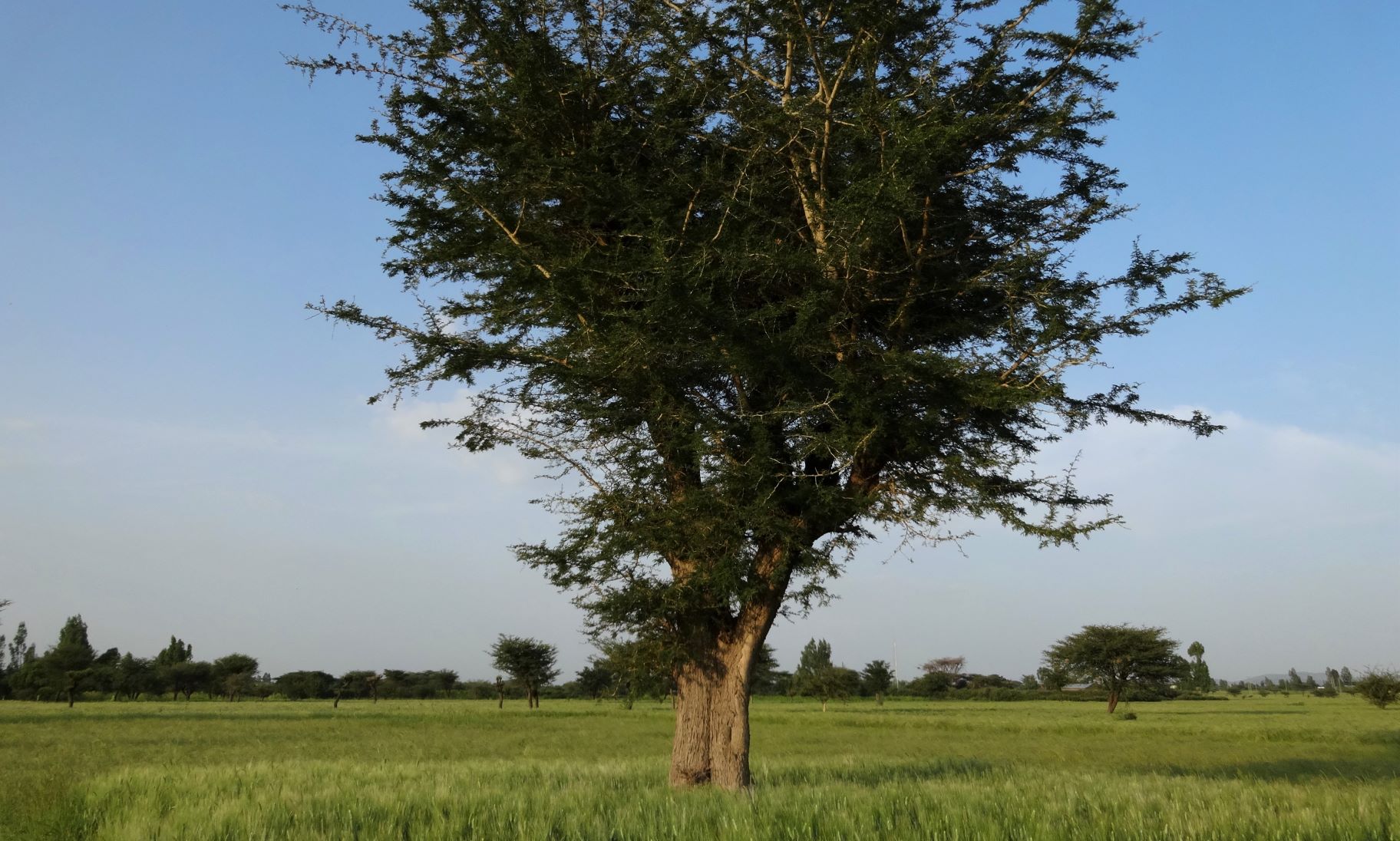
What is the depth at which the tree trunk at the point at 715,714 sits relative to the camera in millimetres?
12188

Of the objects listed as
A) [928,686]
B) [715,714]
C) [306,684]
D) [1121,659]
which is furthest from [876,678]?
[715,714]

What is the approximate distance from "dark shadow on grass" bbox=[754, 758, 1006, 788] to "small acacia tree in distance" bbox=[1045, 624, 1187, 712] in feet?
164

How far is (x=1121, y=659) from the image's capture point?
61.8 meters

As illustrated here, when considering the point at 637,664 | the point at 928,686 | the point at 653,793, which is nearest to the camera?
the point at 653,793

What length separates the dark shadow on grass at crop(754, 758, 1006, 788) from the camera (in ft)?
44.2

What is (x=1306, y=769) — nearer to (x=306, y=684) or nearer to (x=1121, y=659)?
(x=1121, y=659)

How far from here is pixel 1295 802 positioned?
9078 millimetres

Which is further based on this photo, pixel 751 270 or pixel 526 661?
pixel 526 661

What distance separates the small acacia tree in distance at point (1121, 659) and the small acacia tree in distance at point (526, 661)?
46474 millimetres

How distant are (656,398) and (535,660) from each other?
76174 mm

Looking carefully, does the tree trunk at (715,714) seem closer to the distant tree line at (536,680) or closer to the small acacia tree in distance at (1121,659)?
the distant tree line at (536,680)

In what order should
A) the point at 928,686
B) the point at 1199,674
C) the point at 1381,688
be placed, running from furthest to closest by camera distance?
1. the point at 1199,674
2. the point at 928,686
3. the point at 1381,688

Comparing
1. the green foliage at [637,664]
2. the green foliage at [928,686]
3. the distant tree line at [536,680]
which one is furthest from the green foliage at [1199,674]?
the green foliage at [637,664]

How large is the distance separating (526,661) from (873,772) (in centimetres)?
7134
